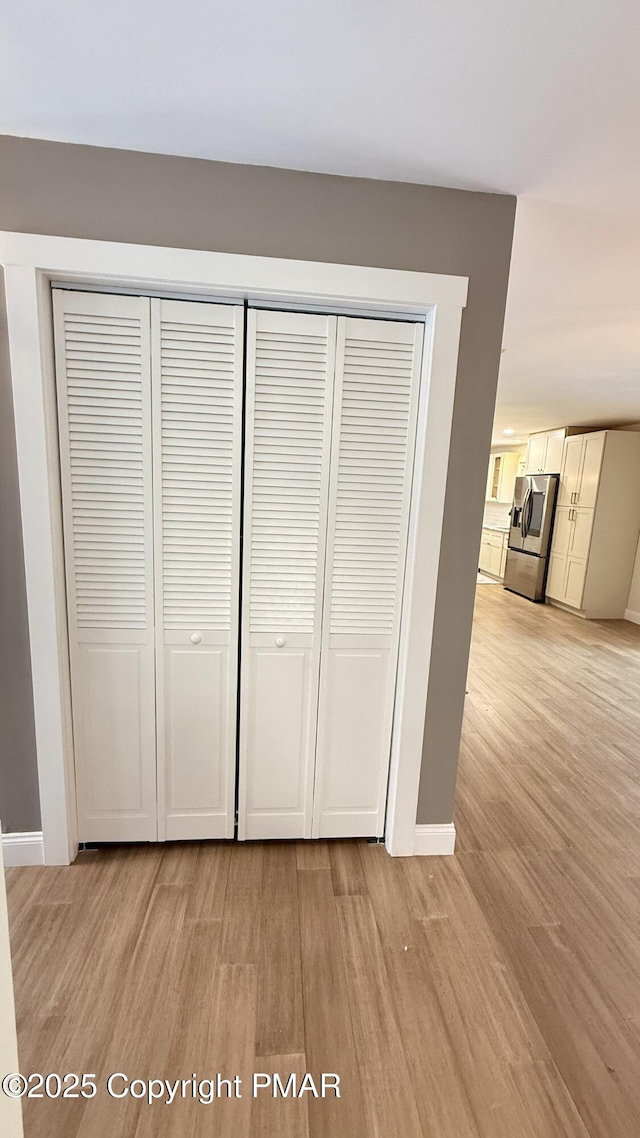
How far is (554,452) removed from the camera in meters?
6.59

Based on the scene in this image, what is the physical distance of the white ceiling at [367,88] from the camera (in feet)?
3.33

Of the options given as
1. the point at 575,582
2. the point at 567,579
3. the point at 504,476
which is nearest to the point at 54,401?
the point at 575,582

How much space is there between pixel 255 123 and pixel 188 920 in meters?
2.34

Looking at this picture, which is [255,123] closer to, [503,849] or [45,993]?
[45,993]

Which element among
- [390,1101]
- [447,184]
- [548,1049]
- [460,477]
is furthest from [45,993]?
[447,184]

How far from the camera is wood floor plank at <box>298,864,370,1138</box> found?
1197 millimetres

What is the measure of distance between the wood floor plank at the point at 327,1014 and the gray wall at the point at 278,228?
105 cm

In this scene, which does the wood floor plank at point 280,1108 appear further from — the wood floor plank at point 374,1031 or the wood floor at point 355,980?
the wood floor plank at point 374,1031

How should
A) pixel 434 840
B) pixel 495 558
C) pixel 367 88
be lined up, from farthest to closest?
pixel 495 558, pixel 434 840, pixel 367 88

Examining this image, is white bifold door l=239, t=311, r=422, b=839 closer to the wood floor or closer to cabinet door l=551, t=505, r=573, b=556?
the wood floor

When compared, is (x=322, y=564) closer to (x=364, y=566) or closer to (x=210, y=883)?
(x=364, y=566)

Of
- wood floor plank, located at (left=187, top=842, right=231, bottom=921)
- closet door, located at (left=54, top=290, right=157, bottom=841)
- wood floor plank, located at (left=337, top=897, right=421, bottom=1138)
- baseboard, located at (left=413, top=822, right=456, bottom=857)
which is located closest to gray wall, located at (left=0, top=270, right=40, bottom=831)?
closet door, located at (left=54, top=290, right=157, bottom=841)

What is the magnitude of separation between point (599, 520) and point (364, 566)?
496 cm

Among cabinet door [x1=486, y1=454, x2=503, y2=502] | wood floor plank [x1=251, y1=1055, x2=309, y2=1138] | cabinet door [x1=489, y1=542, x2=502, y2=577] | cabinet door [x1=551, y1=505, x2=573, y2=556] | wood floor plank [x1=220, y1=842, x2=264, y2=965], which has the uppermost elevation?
cabinet door [x1=486, y1=454, x2=503, y2=502]
